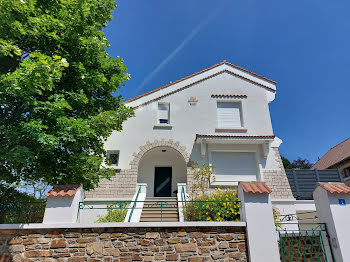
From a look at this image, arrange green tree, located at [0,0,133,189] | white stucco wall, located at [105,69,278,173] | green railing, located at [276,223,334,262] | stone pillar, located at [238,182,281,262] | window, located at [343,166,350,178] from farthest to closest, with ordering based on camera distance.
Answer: window, located at [343,166,350,178], white stucco wall, located at [105,69,278,173], green railing, located at [276,223,334,262], green tree, located at [0,0,133,189], stone pillar, located at [238,182,281,262]

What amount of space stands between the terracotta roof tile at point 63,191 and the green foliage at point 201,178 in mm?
5931

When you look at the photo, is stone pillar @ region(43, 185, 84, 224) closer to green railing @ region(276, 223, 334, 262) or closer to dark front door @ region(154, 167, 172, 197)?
green railing @ region(276, 223, 334, 262)

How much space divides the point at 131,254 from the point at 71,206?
197 cm

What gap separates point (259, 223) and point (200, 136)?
651cm

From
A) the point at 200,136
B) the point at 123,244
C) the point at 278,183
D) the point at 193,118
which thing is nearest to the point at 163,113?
the point at 193,118

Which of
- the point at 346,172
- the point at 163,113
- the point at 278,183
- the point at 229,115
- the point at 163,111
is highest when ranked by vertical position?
the point at 163,111

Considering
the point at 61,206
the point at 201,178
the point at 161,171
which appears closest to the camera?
the point at 61,206

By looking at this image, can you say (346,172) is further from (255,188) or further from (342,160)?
(255,188)

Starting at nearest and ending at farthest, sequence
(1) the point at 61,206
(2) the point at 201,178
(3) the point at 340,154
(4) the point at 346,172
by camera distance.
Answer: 1. (1) the point at 61,206
2. (2) the point at 201,178
3. (4) the point at 346,172
4. (3) the point at 340,154

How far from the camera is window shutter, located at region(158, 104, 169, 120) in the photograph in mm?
13234

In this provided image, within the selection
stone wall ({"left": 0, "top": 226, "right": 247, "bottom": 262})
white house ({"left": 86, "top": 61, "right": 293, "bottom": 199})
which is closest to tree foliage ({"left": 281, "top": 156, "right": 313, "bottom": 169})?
white house ({"left": 86, "top": 61, "right": 293, "bottom": 199})

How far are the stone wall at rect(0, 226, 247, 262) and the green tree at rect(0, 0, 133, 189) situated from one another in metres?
1.84

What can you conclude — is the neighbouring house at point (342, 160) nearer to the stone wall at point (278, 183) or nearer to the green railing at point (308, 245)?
the stone wall at point (278, 183)

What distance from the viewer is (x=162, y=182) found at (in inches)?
521
